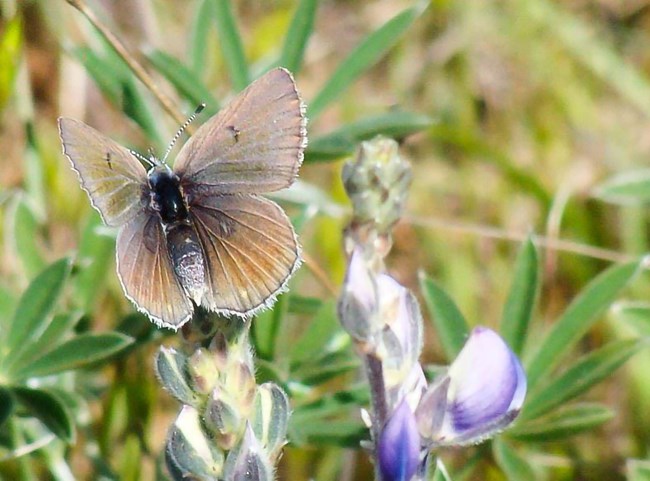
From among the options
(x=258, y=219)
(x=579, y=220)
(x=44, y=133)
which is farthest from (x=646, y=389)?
(x=44, y=133)

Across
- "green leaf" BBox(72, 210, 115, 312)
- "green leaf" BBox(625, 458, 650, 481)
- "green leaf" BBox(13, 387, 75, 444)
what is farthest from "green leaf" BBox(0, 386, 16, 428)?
"green leaf" BBox(625, 458, 650, 481)

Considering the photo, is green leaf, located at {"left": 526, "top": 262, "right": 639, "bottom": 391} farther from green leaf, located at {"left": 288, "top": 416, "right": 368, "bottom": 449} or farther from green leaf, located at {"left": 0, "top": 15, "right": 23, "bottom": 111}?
green leaf, located at {"left": 0, "top": 15, "right": 23, "bottom": 111}

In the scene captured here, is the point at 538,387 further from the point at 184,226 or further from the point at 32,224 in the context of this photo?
the point at 32,224

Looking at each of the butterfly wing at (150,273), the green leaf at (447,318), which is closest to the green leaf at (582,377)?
the green leaf at (447,318)

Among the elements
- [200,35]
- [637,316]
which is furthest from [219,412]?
[200,35]

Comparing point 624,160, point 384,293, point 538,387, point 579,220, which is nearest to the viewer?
point 384,293

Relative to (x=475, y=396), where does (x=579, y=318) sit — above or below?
above

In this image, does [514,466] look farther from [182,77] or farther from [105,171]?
[182,77]
